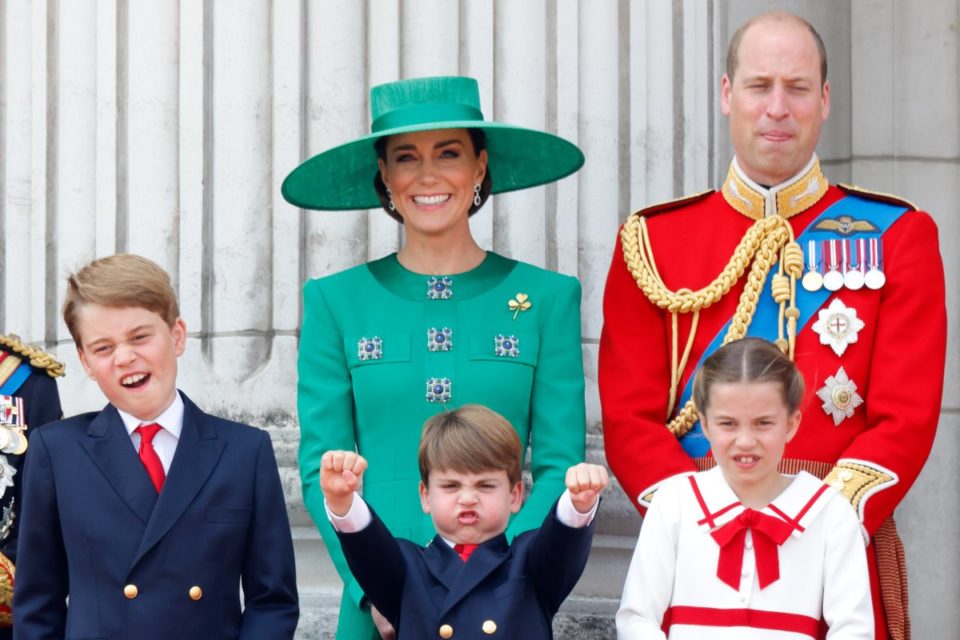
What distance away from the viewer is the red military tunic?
437 centimetres

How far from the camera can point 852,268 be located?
457 cm

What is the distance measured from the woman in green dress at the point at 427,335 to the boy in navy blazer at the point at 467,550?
11.0 inches

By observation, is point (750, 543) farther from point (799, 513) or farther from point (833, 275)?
point (833, 275)

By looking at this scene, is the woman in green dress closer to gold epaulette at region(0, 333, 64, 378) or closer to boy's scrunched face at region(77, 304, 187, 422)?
boy's scrunched face at region(77, 304, 187, 422)

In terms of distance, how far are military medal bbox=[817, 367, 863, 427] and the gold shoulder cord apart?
142 millimetres

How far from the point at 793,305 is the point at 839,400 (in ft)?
0.86

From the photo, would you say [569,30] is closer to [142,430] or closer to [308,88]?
[308,88]

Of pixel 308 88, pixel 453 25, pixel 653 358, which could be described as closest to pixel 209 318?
pixel 308 88

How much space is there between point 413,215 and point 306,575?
1.31m

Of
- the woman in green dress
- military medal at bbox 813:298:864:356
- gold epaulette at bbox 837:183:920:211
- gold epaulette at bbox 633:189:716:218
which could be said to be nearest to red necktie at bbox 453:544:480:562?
the woman in green dress

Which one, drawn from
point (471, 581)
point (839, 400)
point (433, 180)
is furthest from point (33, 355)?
point (839, 400)

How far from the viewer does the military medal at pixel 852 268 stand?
455 cm

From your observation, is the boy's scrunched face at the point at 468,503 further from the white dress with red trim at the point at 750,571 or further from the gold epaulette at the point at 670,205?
the gold epaulette at the point at 670,205

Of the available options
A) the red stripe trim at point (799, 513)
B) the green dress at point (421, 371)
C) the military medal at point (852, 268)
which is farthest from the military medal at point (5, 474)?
the military medal at point (852, 268)
